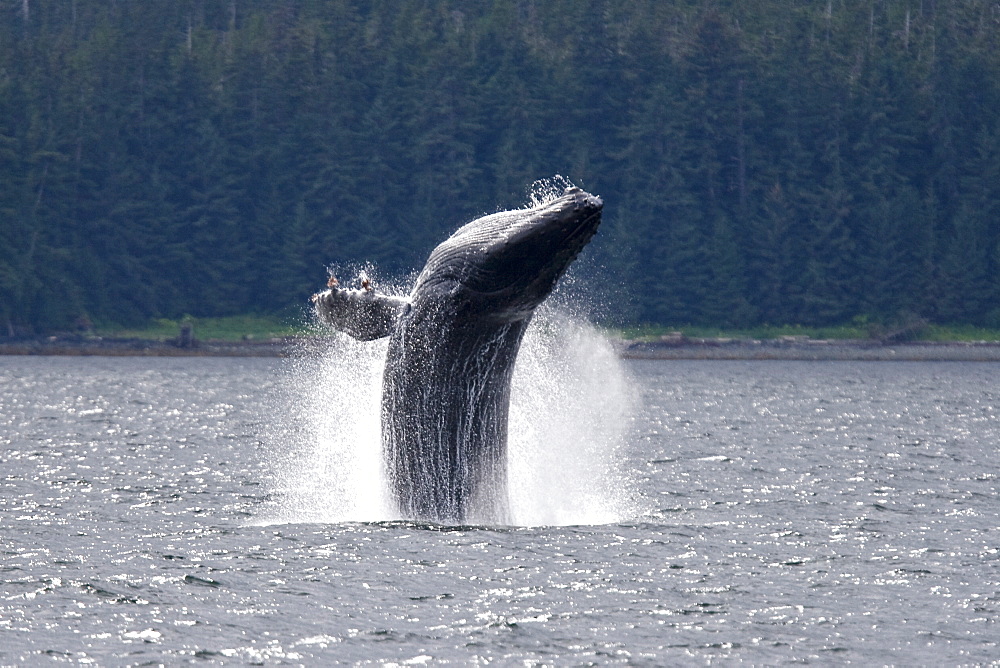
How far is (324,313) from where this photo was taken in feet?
66.1

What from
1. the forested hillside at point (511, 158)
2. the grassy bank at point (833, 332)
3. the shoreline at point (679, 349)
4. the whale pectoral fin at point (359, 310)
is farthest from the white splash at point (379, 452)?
the forested hillside at point (511, 158)

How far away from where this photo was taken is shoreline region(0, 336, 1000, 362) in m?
97.4

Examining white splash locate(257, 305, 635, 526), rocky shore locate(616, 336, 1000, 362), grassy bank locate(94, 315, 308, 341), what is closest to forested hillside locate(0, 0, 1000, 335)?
grassy bank locate(94, 315, 308, 341)

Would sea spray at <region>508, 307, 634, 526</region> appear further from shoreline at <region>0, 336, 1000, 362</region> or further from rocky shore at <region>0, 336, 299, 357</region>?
rocky shore at <region>0, 336, 299, 357</region>

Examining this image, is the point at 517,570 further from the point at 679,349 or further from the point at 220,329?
the point at 220,329

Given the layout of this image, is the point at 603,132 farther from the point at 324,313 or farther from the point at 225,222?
the point at 324,313

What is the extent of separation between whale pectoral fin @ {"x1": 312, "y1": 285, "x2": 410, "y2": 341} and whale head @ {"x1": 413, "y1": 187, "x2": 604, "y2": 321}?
51 cm

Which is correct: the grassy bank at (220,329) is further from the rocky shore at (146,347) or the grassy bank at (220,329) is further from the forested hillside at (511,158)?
the forested hillside at (511,158)

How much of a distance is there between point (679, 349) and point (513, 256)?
262 feet

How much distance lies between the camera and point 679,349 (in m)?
97.7

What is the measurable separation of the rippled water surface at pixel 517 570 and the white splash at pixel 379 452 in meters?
0.57

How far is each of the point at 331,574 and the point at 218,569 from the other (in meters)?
1.65

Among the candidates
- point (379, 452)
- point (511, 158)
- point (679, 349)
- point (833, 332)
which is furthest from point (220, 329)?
point (379, 452)

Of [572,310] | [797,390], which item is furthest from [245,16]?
[797,390]
